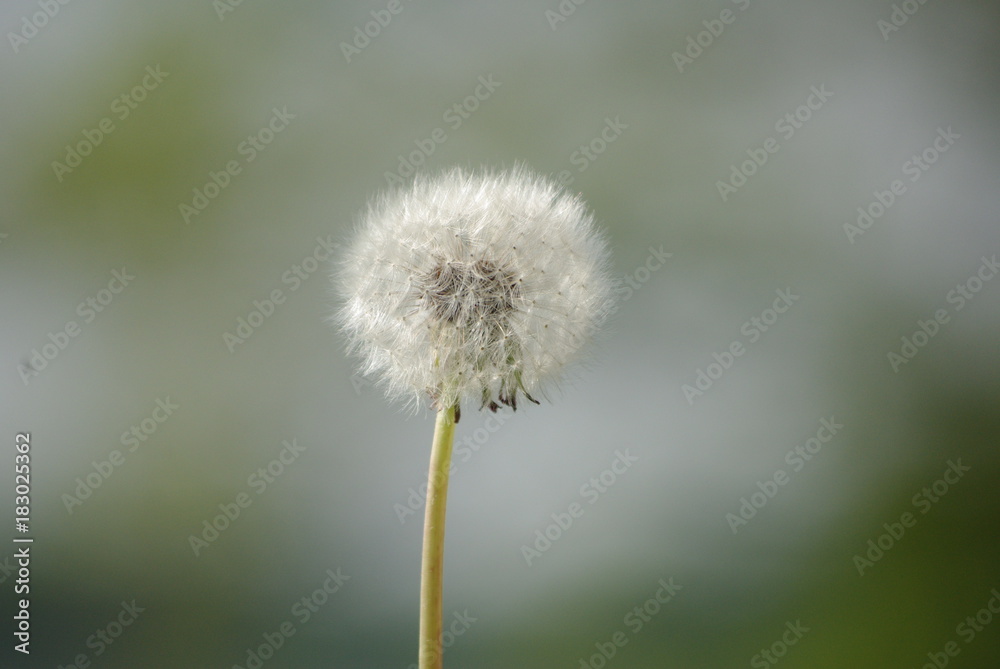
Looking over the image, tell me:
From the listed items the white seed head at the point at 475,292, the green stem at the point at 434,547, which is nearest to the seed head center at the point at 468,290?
the white seed head at the point at 475,292

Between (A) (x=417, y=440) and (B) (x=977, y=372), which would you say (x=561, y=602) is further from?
(B) (x=977, y=372)

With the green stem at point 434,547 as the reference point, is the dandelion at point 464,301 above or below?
above

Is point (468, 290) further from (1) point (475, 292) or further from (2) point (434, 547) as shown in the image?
(2) point (434, 547)

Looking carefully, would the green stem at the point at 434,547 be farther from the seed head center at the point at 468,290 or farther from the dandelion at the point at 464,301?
the seed head center at the point at 468,290

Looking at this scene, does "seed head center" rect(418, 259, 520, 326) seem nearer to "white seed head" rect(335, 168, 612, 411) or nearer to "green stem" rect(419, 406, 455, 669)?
"white seed head" rect(335, 168, 612, 411)

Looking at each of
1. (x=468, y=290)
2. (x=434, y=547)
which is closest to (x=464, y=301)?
(x=468, y=290)

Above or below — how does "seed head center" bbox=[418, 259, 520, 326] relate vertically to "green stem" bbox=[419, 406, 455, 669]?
above

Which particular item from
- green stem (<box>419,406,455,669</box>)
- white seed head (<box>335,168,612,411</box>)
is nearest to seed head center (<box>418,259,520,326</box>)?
white seed head (<box>335,168,612,411</box>)

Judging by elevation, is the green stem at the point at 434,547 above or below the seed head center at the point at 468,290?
below
